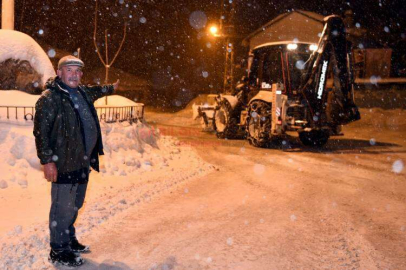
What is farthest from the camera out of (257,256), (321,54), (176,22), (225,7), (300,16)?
(176,22)

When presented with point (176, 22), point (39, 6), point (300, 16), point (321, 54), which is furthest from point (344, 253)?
point (176, 22)

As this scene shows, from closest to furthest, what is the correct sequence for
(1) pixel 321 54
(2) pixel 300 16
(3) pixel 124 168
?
(3) pixel 124 168
(1) pixel 321 54
(2) pixel 300 16

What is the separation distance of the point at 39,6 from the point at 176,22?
14081 mm

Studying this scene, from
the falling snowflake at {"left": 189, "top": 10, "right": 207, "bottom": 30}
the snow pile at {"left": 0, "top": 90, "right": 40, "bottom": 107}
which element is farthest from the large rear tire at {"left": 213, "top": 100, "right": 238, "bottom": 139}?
the falling snowflake at {"left": 189, "top": 10, "right": 207, "bottom": 30}

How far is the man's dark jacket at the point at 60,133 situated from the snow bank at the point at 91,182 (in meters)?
0.98

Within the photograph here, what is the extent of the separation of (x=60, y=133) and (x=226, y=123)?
34.9 ft

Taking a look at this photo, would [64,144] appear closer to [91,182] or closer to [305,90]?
[91,182]

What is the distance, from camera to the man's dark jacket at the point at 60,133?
3688 mm

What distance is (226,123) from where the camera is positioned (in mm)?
14172

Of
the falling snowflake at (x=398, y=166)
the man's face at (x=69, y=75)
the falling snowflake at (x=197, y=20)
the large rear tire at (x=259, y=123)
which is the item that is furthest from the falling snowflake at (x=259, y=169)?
the falling snowflake at (x=197, y=20)

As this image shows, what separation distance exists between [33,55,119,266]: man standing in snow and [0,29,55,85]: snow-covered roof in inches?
250

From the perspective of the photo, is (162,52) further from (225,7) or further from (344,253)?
(344,253)

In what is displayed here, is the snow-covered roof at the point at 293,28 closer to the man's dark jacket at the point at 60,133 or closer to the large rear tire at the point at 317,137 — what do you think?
the large rear tire at the point at 317,137

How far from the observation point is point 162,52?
42000 millimetres
